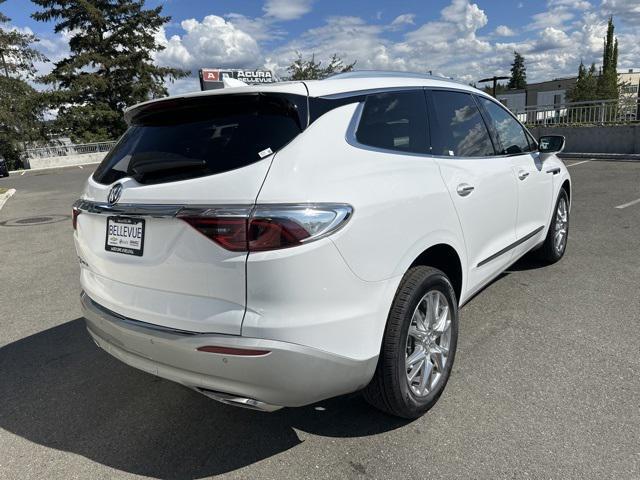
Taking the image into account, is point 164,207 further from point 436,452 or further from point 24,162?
point 24,162

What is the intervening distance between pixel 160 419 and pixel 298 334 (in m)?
1.33

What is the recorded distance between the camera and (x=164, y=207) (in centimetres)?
221

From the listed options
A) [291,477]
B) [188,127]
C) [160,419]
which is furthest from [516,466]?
[188,127]

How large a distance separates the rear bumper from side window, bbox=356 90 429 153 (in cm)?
107

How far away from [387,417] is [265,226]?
1.41 metres

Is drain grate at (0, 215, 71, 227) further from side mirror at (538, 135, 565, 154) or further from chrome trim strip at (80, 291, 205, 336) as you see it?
side mirror at (538, 135, 565, 154)

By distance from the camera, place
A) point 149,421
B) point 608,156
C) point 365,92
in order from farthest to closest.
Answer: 1. point 608,156
2. point 149,421
3. point 365,92

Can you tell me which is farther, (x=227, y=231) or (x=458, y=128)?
(x=458, y=128)

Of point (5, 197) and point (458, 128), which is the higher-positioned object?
point (458, 128)

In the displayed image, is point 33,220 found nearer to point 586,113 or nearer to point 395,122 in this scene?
point 395,122

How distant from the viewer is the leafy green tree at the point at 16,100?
3706cm

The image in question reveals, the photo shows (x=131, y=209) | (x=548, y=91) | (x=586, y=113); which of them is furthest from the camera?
(x=548, y=91)

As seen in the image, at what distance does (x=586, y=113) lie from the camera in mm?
15445

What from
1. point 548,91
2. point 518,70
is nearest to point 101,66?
point 548,91
